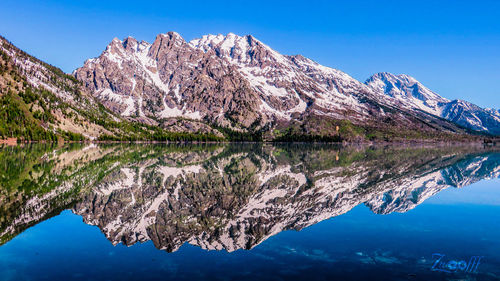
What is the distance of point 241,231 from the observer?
25641 mm

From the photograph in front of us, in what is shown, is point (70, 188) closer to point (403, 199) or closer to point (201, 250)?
point (201, 250)

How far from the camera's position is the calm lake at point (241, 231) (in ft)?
61.1

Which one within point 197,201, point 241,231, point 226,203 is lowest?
point 241,231

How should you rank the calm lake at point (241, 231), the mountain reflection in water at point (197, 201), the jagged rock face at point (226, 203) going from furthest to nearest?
the mountain reflection in water at point (197, 201) → the jagged rock face at point (226, 203) → the calm lake at point (241, 231)

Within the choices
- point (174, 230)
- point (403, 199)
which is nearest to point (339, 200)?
point (403, 199)

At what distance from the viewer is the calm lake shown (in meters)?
18.6

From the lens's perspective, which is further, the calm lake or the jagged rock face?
the jagged rock face

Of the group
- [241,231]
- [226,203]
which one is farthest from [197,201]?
[241,231]

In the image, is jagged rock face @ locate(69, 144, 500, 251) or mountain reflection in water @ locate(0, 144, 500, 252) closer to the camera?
jagged rock face @ locate(69, 144, 500, 251)

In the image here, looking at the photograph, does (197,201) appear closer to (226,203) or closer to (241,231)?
(226,203)

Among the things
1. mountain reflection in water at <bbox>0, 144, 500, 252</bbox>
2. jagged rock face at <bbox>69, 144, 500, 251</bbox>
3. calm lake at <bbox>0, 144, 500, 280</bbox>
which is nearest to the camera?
calm lake at <bbox>0, 144, 500, 280</bbox>

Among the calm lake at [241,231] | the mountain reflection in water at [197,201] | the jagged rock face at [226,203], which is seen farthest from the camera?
the mountain reflection in water at [197,201]

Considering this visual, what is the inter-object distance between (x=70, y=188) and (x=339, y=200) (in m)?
29.9

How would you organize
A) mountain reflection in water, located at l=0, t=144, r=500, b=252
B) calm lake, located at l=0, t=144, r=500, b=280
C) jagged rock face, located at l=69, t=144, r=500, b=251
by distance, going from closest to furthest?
calm lake, located at l=0, t=144, r=500, b=280, jagged rock face, located at l=69, t=144, r=500, b=251, mountain reflection in water, located at l=0, t=144, r=500, b=252
